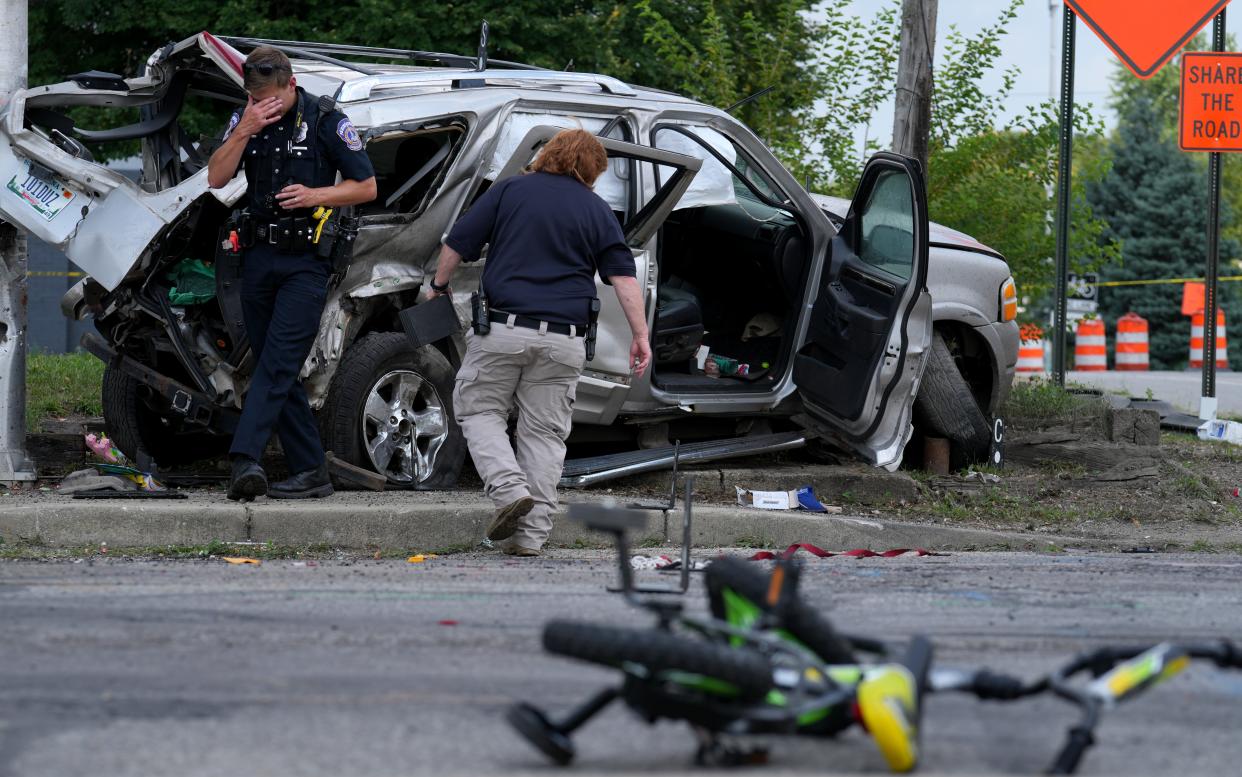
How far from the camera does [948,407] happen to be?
Answer: 30.3 feet

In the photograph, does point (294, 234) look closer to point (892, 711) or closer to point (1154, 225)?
point (892, 711)

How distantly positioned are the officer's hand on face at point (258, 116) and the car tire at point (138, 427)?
1.83 meters

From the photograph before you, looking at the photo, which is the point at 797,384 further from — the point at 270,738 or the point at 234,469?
the point at 270,738

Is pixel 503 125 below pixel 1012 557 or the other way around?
the other way around

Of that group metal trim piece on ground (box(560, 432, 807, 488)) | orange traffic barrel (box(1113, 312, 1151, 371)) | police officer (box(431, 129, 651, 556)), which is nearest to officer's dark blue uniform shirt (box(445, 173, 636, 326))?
police officer (box(431, 129, 651, 556))

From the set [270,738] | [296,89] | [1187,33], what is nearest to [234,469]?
[296,89]

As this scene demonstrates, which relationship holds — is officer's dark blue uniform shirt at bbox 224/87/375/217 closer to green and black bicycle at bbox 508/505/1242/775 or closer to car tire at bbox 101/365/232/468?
car tire at bbox 101/365/232/468

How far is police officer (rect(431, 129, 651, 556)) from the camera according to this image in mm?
6895

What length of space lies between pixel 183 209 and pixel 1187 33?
7.77 m

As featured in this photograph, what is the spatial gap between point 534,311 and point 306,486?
4.82 ft

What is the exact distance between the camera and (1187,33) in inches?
469

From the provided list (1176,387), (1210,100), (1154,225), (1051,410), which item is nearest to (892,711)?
(1051,410)

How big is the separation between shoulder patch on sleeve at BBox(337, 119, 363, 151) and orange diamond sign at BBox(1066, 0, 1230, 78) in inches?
255

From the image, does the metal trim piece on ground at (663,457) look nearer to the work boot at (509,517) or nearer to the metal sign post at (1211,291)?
the work boot at (509,517)
